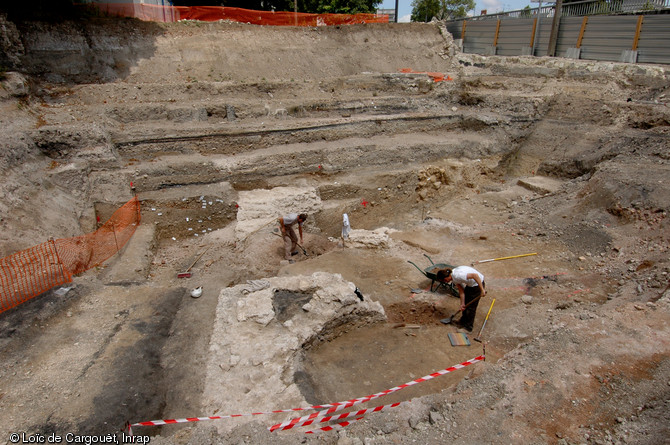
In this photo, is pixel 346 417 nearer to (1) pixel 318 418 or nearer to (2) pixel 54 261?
(1) pixel 318 418

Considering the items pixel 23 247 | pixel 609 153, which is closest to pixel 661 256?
pixel 609 153

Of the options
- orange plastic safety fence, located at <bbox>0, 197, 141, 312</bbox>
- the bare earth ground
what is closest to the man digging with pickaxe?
the bare earth ground

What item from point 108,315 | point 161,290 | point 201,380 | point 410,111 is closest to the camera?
point 201,380

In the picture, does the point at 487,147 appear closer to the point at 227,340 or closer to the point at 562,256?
the point at 562,256

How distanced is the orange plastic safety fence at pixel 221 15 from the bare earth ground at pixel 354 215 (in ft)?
4.25

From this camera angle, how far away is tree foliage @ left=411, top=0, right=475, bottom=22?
120 ft

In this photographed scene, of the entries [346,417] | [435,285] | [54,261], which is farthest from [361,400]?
[54,261]

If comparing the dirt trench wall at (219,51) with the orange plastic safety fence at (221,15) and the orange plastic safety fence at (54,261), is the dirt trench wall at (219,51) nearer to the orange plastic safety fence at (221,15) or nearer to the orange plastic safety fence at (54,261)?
the orange plastic safety fence at (221,15)

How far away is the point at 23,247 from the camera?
7953 millimetres

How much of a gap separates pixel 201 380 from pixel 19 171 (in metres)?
8.34

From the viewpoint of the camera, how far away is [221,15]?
20797 mm

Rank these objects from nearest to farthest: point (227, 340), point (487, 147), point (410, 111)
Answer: point (227, 340) < point (487, 147) < point (410, 111)

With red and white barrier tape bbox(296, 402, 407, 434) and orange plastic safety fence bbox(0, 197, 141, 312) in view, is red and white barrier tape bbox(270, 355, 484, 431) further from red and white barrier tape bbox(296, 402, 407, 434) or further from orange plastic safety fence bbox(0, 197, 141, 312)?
orange plastic safety fence bbox(0, 197, 141, 312)

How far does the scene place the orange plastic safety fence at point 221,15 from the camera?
57.1 feet
